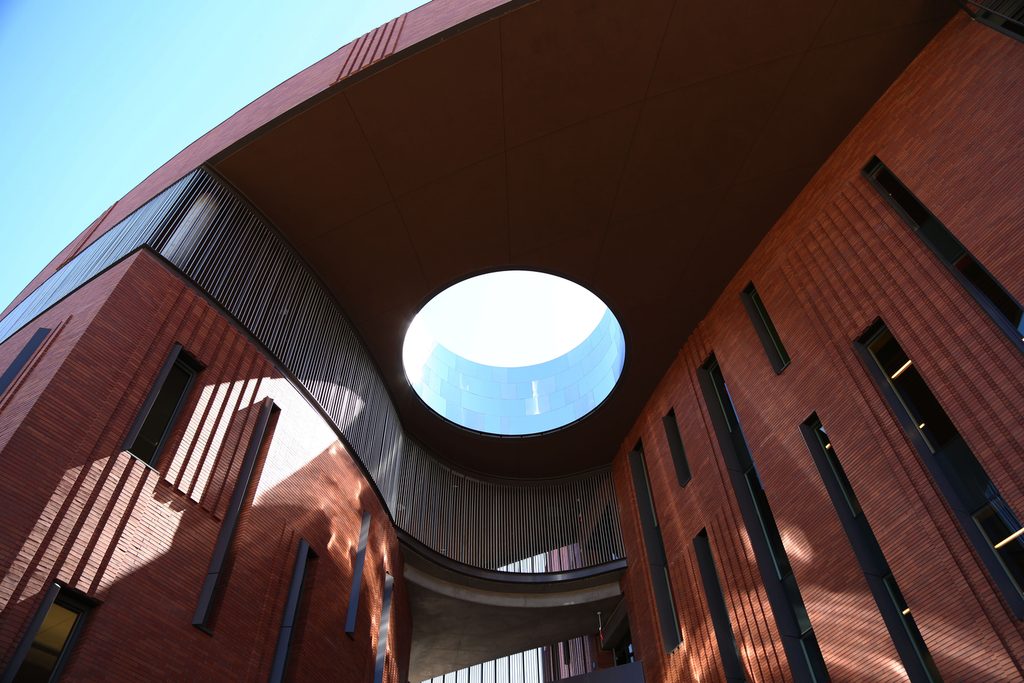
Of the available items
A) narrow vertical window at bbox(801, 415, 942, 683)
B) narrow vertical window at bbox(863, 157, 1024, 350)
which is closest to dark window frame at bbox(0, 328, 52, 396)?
narrow vertical window at bbox(801, 415, 942, 683)

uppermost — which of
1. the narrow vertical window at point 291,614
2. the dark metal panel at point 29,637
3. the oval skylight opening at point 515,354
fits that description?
the oval skylight opening at point 515,354

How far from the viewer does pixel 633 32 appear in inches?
357

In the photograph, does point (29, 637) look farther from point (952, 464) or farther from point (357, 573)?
point (952, 464)

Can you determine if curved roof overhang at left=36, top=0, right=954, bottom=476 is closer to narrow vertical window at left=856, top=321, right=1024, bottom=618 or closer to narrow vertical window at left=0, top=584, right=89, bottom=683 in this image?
narrow vertical window at left=856, top=321, right=1024, bottom=618

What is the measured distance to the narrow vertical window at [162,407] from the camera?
716 cm

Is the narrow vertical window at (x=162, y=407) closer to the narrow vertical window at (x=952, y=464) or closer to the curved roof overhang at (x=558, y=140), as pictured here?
the curved roof overhang at (x=558, y=140)

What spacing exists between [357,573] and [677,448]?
6.74m

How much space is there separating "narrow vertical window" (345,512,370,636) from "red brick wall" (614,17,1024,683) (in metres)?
5.68

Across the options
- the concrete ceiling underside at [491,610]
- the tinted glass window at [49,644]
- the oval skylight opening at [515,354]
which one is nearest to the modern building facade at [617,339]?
the tinted glass window at [49,644]

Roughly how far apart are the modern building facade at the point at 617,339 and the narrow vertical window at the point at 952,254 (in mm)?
38

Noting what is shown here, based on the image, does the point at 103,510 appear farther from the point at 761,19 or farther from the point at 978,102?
the point at 978,102

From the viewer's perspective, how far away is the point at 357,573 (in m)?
10.3

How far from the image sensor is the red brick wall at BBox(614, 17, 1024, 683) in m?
6.93

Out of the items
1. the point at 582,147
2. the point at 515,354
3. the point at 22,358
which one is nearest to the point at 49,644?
the point at 22,358
